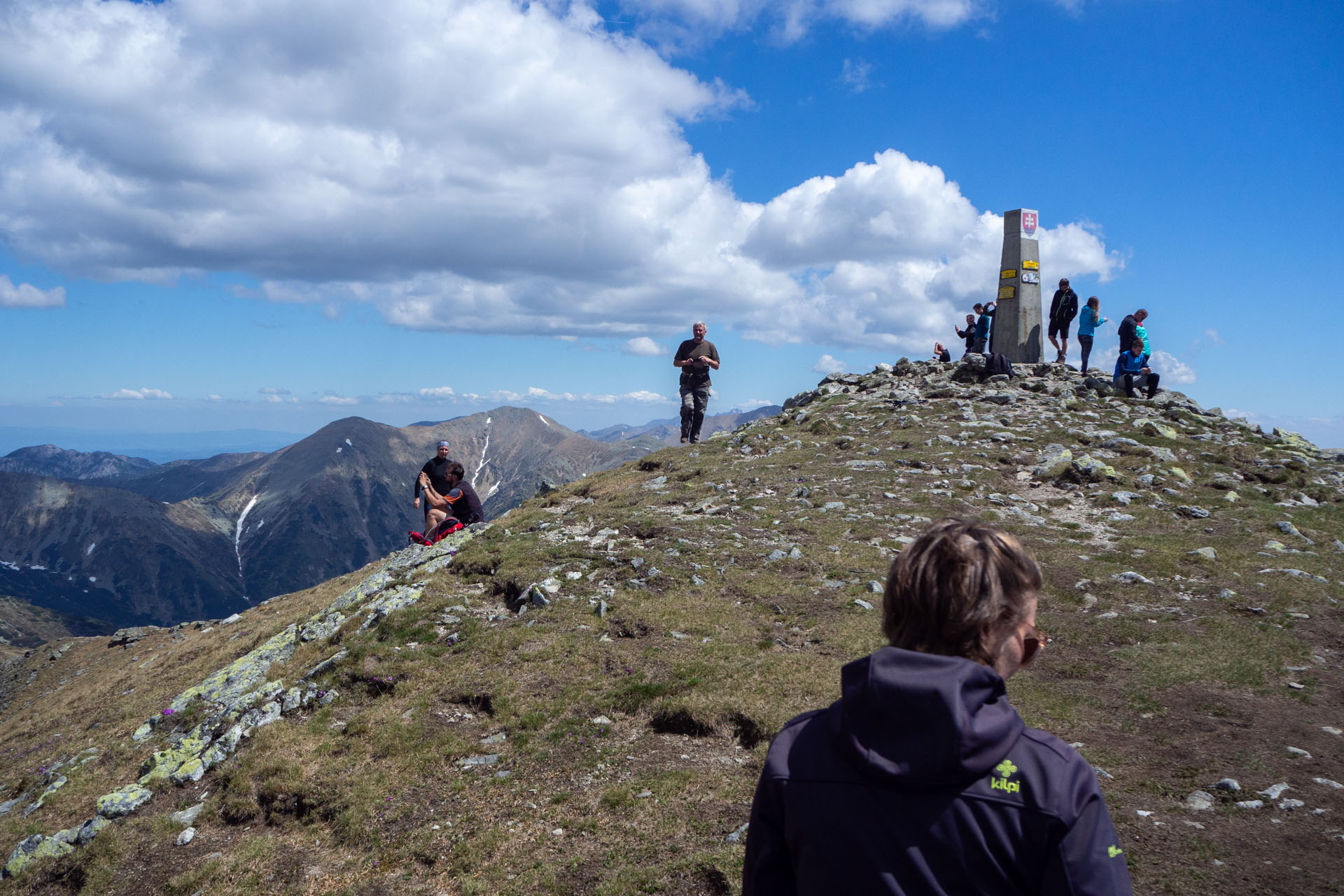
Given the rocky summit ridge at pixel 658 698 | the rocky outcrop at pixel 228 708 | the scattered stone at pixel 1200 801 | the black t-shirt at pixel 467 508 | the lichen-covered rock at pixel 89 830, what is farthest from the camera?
the black t-shirt at pixel 467 508

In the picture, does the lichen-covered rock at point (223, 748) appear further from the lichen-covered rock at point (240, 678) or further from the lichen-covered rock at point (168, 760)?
the lichen-covered rock at point (240, 678)

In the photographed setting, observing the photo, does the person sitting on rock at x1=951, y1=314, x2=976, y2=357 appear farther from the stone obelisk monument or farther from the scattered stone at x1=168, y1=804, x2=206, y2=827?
the scattered stone at x1=168, y1=804, x2=206, y2=827

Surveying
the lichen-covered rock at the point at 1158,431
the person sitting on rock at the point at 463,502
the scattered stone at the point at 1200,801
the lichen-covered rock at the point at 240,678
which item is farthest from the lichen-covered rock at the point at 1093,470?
the lichen-covered rock at the point at 240,678

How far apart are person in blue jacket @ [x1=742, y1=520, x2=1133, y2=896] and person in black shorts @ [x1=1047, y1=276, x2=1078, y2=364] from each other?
124 ft

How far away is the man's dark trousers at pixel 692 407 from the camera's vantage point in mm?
31828

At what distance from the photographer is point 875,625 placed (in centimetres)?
1322

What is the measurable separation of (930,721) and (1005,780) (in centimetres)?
40

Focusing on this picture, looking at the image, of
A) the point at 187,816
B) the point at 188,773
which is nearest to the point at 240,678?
the point at 188,773

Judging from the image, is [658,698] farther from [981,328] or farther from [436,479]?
[981,328]

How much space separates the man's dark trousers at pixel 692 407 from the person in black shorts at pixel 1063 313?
1838 centimetres

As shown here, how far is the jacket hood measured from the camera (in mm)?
2639

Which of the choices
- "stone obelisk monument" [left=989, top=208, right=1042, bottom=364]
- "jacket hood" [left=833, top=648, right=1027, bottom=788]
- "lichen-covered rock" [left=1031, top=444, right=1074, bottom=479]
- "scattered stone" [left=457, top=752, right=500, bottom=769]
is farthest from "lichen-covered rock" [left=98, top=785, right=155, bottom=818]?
"stone obelisk monument" [left=989, top=208, right=1042, bottom=364]

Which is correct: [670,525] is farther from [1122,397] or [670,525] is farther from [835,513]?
[1122,397]

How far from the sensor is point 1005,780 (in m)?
2.74
